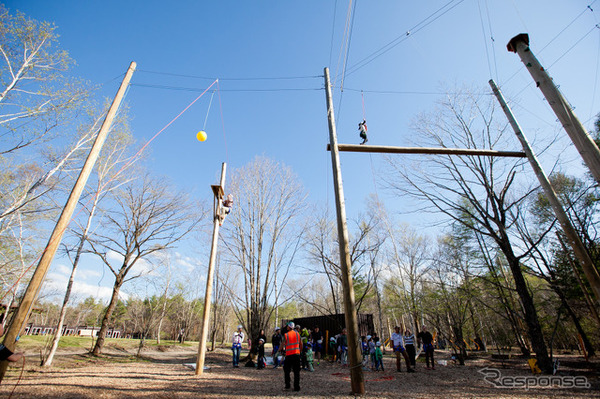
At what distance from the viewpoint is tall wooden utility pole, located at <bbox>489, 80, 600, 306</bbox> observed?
201 inches

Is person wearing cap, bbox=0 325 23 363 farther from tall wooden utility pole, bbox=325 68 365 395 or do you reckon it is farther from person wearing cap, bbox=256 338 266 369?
person wearing cap, bbox=256 338 266 369

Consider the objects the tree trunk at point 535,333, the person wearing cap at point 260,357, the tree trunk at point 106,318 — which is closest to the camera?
the tree trunk at point 535,333

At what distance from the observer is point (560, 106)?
5.19m

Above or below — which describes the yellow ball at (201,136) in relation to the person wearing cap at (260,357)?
above

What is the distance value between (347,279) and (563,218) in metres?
5.10

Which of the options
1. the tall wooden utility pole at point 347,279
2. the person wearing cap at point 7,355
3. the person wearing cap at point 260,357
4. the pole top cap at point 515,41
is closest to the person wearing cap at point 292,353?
the tall wooden utility pole at point 347,279

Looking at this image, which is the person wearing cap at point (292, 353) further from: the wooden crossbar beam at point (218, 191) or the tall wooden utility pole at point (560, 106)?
the tall wooden utility pole at point (560, 106)

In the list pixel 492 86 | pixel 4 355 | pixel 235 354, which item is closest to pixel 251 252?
pixel 235 354

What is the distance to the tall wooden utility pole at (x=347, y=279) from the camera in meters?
4.91

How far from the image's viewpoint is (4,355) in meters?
3.76

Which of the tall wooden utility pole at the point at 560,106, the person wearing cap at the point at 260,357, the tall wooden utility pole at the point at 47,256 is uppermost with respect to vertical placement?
the tall wooden utility pole at the point at 560,106

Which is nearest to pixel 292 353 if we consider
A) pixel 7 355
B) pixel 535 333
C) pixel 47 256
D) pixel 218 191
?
pixel 7 355

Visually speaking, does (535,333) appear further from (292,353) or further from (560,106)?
(292,353)

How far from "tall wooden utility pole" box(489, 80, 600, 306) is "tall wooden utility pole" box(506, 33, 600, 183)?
1.36m
